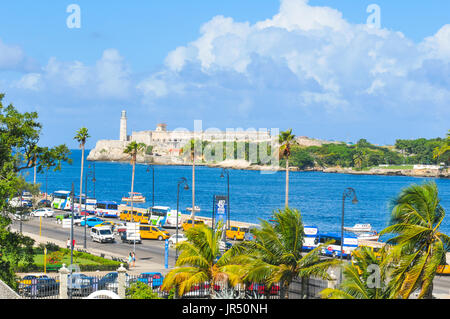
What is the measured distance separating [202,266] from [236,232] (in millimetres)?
35669

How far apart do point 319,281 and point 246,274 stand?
11.3 feet

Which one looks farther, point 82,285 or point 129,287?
point 82,285

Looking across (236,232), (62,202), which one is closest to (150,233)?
(236,232)

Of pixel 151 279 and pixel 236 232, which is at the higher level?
pixel 151 279

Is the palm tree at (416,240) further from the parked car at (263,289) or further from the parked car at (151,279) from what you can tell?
the parked car at (151,279)

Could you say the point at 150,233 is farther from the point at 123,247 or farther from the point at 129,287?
the point at 129,287

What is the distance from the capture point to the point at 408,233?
18.0 metres

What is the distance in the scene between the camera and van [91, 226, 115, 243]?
180 ft

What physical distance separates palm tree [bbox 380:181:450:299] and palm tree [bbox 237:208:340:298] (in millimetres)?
3185

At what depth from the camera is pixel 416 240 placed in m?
18.1

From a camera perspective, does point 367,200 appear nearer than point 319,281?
No

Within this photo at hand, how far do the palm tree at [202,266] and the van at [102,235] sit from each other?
3327 centimetres
